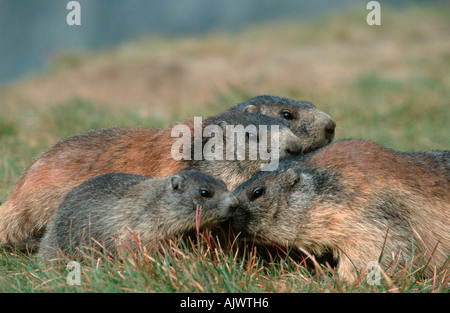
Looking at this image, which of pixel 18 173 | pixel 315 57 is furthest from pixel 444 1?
pixel 18 173

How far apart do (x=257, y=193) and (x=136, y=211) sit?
3.67 feet

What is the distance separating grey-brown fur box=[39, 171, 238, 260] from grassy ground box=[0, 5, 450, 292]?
0.24 m

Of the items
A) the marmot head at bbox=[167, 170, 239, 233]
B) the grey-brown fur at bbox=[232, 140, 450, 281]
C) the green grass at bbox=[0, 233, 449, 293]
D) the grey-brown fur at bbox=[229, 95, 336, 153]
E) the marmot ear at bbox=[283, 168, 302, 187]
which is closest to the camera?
the green grass at bbox=[0, 233, 449, 293]

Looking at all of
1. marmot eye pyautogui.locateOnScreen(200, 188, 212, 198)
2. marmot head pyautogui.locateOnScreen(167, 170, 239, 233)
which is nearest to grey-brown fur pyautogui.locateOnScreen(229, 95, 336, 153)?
marmot head pyautogui.locateOnScreen(167, 170, 239, 233)

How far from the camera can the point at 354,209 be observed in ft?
16.8

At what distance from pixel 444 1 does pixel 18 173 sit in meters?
23.3

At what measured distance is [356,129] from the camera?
1224 cm

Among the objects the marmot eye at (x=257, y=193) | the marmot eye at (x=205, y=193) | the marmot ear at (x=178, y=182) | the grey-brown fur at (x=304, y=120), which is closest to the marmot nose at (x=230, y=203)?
the marmot eye at (x=205, y=193)

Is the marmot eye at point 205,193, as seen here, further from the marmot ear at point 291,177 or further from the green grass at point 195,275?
the marmot ear at point 291,177

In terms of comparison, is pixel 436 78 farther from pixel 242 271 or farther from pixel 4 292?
pixel 4 292

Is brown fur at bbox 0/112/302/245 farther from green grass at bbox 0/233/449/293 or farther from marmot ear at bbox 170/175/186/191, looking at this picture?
green grass at bbox 0/233/449/293

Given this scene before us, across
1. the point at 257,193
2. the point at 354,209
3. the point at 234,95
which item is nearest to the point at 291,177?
the point at 257,193

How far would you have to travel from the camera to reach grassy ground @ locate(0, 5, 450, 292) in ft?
15.2

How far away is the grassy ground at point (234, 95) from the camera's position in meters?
4.63
